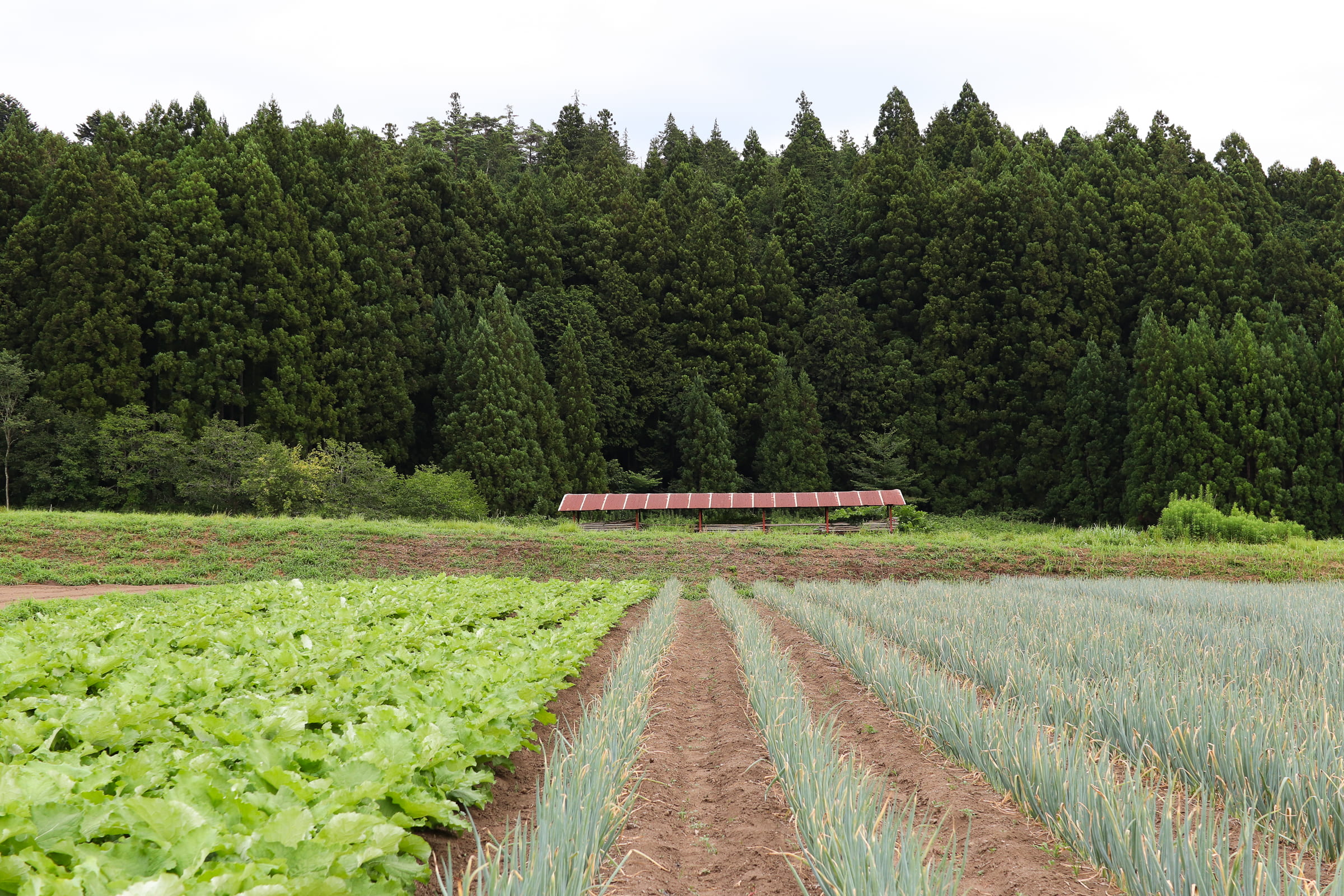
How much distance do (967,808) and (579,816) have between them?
1872 millimetres

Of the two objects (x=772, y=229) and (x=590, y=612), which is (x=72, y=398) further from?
(x=772, y=229)

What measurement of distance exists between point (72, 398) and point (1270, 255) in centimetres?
4960

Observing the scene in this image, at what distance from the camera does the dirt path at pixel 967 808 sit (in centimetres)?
295

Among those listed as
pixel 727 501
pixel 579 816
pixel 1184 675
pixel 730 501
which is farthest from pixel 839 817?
pixel 727 501

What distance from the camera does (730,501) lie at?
2802 centimetres

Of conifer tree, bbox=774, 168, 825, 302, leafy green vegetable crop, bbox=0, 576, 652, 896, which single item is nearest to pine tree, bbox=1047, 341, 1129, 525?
conifer tree, bbox=774, 168, 825, 302

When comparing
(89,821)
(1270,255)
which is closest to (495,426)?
(89,821)

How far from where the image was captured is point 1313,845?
316cm

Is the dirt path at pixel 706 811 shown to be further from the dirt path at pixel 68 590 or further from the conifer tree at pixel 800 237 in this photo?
the conifer tree at pixel 800 237

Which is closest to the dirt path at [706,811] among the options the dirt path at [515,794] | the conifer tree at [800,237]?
the dirt path at [515,794]

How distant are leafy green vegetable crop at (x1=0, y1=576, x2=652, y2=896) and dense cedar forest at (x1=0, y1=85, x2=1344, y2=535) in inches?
1029

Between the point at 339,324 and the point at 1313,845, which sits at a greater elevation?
the point at 339,324

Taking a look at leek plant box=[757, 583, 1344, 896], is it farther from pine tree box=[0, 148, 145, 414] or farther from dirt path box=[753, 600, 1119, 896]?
pine tree box=[0, 148, 145, 414]

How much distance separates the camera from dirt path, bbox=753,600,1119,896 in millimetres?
2945
